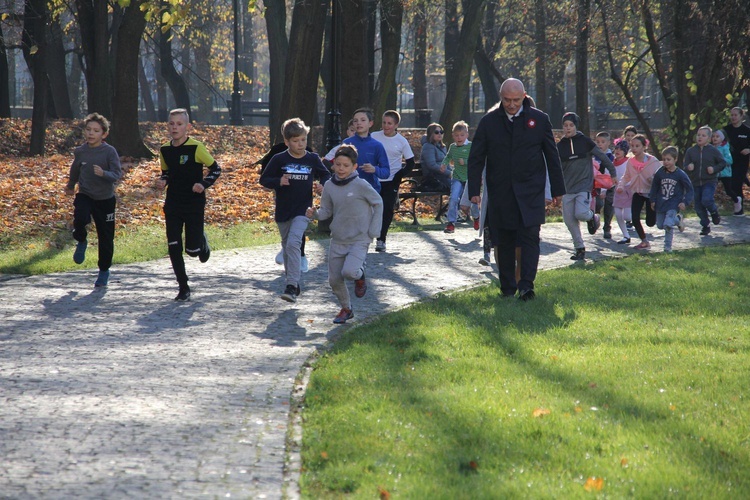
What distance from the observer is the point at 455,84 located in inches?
1054

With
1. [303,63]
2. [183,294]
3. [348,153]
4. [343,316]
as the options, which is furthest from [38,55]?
[343,316]

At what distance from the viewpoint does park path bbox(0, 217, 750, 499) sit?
15.5 ft

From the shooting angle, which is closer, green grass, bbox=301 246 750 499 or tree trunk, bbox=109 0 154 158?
green grass, bbox=301 246 750 499

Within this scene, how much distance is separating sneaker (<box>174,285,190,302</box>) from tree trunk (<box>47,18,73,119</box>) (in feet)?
76.8

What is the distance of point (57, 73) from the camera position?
32.0 meters

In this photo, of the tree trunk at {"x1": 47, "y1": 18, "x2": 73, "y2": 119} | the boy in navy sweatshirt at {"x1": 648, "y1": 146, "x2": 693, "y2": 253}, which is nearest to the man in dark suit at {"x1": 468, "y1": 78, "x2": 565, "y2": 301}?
the boy in navy sweatshirt at {"x1": 648, "y1": 146, "x2": 693, "y2": 253}

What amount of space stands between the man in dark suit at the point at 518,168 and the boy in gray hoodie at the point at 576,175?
11.1 ft

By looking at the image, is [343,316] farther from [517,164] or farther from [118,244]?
[118,244]

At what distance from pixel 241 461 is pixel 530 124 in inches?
208

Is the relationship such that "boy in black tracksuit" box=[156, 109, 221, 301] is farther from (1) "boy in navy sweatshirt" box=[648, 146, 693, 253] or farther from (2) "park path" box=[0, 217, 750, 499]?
(1) "boy in navy sweatshirt" box=[648, 146, 693, 253]

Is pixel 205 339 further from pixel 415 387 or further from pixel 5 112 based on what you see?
pixel 5 112

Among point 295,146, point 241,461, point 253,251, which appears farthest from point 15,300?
point 241,461

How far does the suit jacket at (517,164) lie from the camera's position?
9344 mm

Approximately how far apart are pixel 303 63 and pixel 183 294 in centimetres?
1215
